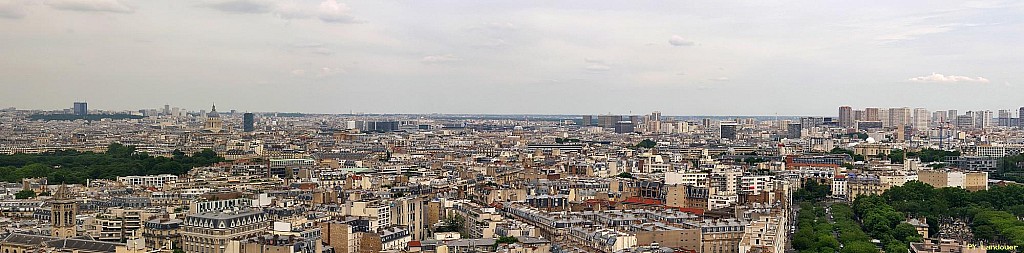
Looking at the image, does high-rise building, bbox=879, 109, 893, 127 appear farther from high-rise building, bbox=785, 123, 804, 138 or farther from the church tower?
the church tower

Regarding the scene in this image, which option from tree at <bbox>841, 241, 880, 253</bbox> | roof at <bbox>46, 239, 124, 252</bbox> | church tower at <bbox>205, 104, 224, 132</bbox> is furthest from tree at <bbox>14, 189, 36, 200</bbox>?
church tower at <bbox>205, 104, 224, 132</bbox>

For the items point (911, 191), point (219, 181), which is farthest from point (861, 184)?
point (219, 181)

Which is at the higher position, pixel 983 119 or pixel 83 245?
pixel 983 119

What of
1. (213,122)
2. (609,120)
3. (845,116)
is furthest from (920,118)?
(213,122)

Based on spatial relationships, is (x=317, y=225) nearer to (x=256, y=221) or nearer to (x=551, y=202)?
(x=256, y=221)

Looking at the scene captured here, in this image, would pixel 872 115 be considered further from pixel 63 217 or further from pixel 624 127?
pixel 63 217
